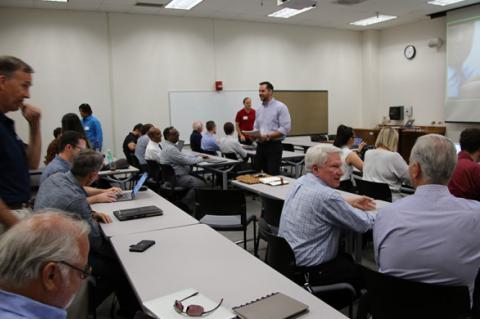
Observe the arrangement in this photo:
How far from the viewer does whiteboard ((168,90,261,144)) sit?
9.10 meters

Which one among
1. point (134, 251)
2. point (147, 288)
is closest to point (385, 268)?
point (147, 288)

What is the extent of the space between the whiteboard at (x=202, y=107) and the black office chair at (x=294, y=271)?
7074mm

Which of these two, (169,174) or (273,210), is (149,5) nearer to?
(169,174)

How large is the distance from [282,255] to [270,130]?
3.75 meters

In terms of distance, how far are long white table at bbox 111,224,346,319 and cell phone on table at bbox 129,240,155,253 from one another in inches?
1.0

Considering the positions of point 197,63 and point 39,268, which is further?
point 197,63

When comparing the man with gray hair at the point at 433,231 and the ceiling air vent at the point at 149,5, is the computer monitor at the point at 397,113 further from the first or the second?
the man with gray hair at the point at 433,231

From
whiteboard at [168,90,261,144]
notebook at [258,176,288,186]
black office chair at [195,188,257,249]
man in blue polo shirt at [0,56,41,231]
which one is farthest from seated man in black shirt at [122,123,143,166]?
man in blue polo shirt at [0,56,41,231]

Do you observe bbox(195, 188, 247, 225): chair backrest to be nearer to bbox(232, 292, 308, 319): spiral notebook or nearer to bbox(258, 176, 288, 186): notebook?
bbox(258, 176, 288, 186): notebook

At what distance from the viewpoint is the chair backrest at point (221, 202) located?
3.63 meters

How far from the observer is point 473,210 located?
5.70 ft

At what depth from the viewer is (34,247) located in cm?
96

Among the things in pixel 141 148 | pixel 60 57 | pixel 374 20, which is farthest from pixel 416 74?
pixel 60 57

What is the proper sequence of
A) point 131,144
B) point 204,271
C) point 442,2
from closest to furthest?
point 204,271, point 131,144, point 442,2
